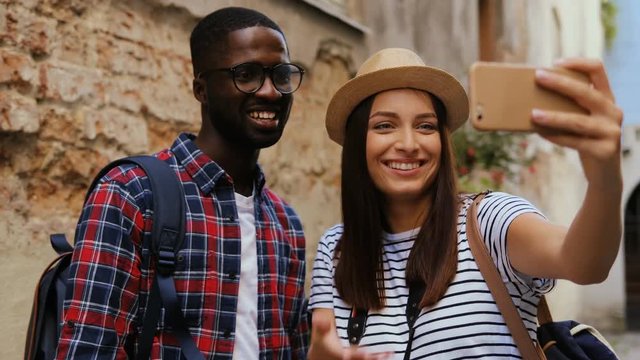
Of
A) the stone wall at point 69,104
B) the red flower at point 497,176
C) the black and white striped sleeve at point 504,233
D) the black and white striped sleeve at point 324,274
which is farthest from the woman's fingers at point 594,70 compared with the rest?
the red flower at point 497,176

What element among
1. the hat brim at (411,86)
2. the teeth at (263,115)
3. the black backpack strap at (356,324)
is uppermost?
the hat brim at (411,86)

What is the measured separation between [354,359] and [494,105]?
658 mm

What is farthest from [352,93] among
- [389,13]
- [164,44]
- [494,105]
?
[389,13]

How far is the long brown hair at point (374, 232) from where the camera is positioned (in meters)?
2.03

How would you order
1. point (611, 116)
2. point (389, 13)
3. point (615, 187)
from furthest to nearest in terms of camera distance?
point (389, 13) → point (615, 187) → point (611, 116)

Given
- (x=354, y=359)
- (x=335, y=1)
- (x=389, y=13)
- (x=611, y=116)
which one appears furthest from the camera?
(x=389, y=13)

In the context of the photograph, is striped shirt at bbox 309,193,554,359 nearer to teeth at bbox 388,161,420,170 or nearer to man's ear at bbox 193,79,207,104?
teeth at bbox 388,161,420,170

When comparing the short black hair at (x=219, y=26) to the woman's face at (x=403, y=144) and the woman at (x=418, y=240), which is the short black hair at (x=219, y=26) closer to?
the woman at (x=418, y=240)

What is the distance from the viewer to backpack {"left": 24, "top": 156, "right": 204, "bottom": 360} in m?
2.08

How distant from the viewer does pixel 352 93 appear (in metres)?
2.23

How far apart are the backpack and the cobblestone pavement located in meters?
10.7

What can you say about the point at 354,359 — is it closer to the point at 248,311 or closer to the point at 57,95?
the point at 248,311

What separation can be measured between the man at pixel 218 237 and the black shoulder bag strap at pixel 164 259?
0.02 metres

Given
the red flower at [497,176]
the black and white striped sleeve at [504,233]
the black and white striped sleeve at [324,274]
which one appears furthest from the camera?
the red flower at [497,176]
